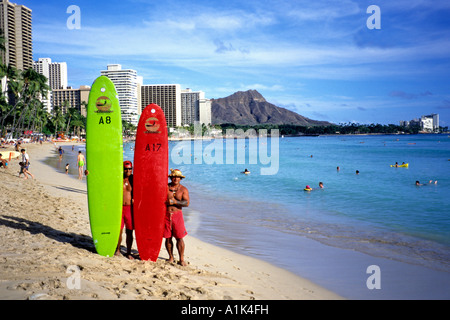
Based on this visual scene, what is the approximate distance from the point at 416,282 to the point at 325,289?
1.70 meters

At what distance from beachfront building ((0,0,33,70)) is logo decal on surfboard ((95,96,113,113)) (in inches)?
4746

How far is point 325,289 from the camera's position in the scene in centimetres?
552

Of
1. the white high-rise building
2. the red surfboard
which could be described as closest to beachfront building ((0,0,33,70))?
the white high-rise building

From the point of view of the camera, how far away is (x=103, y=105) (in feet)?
17.7

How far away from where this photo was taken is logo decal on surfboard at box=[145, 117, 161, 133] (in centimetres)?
549

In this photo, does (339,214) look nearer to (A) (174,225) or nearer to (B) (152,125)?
(A) (174,225)

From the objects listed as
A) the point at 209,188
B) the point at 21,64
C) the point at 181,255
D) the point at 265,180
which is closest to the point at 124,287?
the point at 181,255

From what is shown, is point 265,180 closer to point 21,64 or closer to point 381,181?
point 381,181

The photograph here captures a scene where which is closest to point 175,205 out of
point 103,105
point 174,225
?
point 174,225

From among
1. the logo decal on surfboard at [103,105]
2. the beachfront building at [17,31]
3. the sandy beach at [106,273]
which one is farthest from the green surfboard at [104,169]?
the beachfront building at [17,31]

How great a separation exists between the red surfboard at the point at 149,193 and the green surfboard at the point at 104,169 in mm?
259

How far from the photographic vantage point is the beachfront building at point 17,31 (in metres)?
110

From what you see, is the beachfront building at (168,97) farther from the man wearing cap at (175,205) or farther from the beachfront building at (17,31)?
the man wearing cap at (175,205)

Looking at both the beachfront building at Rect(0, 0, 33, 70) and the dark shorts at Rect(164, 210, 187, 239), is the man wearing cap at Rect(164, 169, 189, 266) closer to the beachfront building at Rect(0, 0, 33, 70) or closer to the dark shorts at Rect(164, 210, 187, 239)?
the dark shorts at Rect(164, 210, 187, 239)
